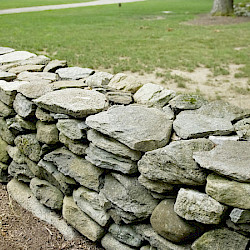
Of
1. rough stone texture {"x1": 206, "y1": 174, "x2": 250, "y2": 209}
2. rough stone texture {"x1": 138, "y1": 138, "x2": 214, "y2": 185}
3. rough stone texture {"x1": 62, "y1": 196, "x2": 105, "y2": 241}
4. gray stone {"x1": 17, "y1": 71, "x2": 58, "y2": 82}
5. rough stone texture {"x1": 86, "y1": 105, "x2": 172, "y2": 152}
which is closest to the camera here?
rough stone texture {"x1": 206, "y1": 174, "x2": 250, "y2": 209}

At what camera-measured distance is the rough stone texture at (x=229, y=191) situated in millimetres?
1943

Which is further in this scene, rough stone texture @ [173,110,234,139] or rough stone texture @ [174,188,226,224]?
rough stone texture @ [173,110,234,139]

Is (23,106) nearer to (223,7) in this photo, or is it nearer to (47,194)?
(47,194)

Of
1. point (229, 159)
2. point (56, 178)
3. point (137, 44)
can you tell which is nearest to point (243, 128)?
point (229, 159)

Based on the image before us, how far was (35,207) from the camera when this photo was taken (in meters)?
3.63

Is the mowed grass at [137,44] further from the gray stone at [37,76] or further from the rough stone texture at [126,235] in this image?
the rough stone texture at [126,235]

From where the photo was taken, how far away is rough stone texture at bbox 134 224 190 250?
244 cm

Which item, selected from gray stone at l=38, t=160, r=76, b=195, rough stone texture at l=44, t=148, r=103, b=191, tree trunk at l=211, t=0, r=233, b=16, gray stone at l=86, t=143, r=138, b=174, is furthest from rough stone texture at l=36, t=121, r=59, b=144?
tree trunk at l=211, t=0, r=233, b=16

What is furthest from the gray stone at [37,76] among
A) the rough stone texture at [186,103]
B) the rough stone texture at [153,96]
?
the rough stone texture at [186,103]

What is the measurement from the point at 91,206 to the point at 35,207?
960 millimetres

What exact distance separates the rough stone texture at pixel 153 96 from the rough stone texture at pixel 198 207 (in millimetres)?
1049

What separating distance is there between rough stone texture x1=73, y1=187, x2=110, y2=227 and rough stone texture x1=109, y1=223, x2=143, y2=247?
11cm

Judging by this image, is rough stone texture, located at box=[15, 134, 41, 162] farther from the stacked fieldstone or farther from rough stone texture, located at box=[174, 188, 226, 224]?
rough stone texture, located at box=[174, 188, 226, 224]

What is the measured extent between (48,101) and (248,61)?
5.20 m
